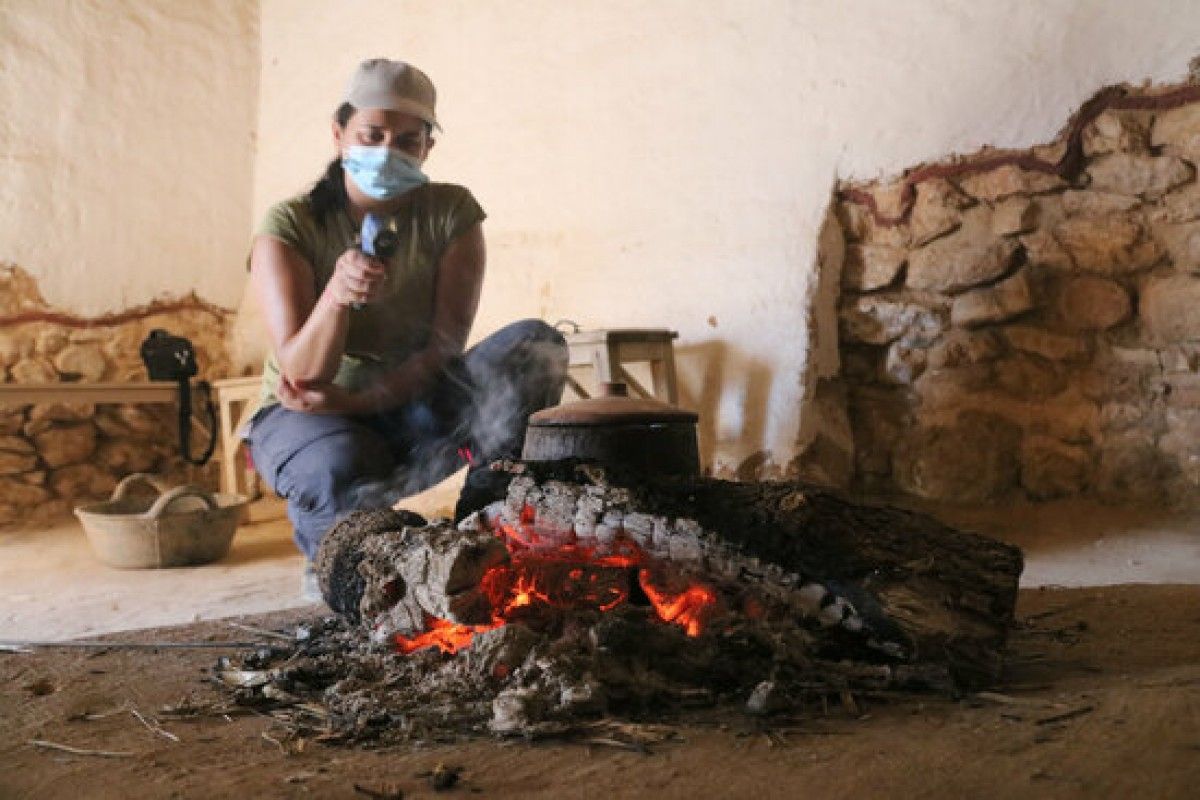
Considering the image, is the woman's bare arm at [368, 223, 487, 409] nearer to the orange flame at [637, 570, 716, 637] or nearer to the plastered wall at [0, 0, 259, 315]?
the orange flame at [637, 570, 716, 637]

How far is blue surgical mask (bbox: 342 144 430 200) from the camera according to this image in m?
2.37

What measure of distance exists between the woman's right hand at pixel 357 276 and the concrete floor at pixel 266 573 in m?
0.89

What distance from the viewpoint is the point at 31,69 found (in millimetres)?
4324

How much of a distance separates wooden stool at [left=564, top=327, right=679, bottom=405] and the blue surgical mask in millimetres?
839

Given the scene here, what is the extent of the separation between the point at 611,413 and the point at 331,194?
41.9 inches

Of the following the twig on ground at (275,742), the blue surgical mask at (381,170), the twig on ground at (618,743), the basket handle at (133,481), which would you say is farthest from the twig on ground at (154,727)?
the basket handle at (133,481)

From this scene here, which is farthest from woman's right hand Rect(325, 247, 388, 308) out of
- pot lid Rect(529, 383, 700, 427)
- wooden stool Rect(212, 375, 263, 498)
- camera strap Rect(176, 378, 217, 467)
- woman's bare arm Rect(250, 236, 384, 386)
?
camera strap Rect(176, 378, 217, 467)

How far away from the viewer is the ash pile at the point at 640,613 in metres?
1.37

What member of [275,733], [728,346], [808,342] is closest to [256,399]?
[728,346]

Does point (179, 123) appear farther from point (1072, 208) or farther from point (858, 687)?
point (858, 687)

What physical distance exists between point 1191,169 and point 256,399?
3.59 meters

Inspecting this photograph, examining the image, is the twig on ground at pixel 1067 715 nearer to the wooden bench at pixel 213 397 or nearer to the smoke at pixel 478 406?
the smoke at pixel 478 406

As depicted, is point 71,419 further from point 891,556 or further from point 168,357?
point 891,556

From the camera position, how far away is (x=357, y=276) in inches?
84.9
